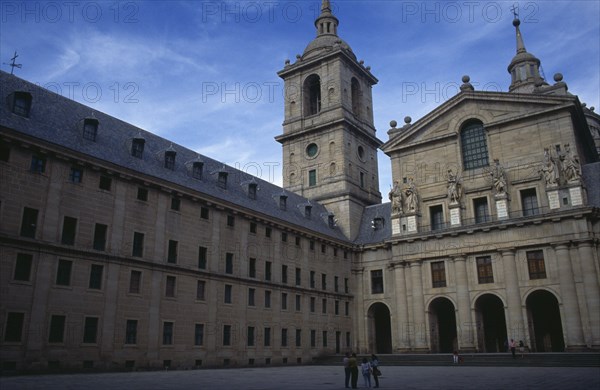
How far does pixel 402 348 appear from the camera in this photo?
51.7m

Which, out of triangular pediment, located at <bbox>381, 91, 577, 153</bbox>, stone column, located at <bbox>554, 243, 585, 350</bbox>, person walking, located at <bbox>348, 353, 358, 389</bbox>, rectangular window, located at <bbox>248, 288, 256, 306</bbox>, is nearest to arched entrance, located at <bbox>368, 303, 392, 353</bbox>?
triangular pediment, located at <bbox>381, 91, 577, 153</bbox>

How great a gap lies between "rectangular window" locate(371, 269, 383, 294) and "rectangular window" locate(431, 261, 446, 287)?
7116 millimetres

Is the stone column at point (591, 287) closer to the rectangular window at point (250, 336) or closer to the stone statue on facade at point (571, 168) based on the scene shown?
the stone statue on facade at point (571, 168)

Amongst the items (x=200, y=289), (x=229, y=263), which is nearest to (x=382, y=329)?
(x=229, y=263)

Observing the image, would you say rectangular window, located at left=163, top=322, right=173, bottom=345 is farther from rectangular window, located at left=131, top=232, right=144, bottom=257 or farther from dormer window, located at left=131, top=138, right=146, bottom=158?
dormer window, located at left=131, top=138, right=146, bottom=158

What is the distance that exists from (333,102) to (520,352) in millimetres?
37558

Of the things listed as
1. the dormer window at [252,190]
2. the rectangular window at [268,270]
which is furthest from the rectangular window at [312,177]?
the rectangular window at [268,270]

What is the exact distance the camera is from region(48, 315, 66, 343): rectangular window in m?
30.5

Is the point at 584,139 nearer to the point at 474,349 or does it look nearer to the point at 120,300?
the point at 474,349

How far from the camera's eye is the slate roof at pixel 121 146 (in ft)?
110

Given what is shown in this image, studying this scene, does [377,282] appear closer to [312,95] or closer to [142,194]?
[142,194]

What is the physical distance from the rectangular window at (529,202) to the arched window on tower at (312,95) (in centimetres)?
3091

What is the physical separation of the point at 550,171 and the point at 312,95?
1445 inches

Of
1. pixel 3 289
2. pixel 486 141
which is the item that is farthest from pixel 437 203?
pixel 3 289
